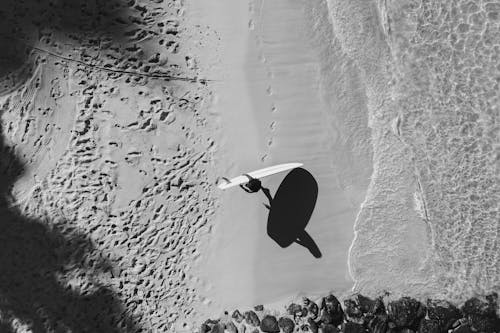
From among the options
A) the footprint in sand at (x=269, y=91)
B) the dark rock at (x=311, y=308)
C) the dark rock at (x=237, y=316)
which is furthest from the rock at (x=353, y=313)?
the footprint in sand at (x=269, y=91)

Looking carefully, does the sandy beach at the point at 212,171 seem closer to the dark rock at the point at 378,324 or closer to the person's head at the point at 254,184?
the dark rock at the point at 378,324

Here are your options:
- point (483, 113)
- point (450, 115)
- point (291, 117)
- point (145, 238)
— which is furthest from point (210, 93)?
point (483, 113)

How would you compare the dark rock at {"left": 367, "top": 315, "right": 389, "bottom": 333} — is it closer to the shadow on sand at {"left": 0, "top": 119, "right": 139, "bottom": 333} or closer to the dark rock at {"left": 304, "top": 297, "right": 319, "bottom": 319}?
the dark rock at {"left": 304, "top": 297, "right": 319, "bottom": 319}

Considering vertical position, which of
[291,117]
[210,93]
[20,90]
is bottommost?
[291,117]

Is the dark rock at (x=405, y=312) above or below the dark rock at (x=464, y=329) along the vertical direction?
above

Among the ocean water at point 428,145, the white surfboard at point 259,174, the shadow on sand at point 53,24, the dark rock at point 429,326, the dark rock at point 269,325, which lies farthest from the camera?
the ocean water at point 428,145

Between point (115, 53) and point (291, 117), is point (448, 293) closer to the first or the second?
point (291, 117)

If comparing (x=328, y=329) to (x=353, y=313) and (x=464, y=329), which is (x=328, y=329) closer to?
(x=353, y=313)
